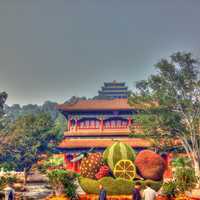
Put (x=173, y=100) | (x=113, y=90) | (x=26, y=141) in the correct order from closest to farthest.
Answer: (x=173, y=100) → (x=26, y=141) → (x=113, y=90)

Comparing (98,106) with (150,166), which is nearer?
(150,166)

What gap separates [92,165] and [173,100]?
1346 cm

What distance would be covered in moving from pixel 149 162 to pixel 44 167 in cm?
1774

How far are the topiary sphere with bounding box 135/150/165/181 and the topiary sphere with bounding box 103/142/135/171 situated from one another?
73 cm

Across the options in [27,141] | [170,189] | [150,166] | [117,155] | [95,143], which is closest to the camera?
[170,189]

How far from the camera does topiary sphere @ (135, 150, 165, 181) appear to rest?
74.8ft

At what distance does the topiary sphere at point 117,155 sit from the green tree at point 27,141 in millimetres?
20376

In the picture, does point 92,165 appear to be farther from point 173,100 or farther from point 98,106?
point 98,106

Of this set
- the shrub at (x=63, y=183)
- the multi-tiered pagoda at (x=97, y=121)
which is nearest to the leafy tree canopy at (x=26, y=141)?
the multi-tiered pagoda at (x=97, y=121)

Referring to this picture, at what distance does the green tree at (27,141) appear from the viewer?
43.6m

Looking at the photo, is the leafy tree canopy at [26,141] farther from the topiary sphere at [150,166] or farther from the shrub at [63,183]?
the topiary sphere at [150,166]

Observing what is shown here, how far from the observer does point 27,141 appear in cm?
4500

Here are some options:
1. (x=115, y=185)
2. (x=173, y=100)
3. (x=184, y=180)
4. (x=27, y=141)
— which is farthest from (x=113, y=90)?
(x=184, y=180)

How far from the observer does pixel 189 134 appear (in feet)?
112
